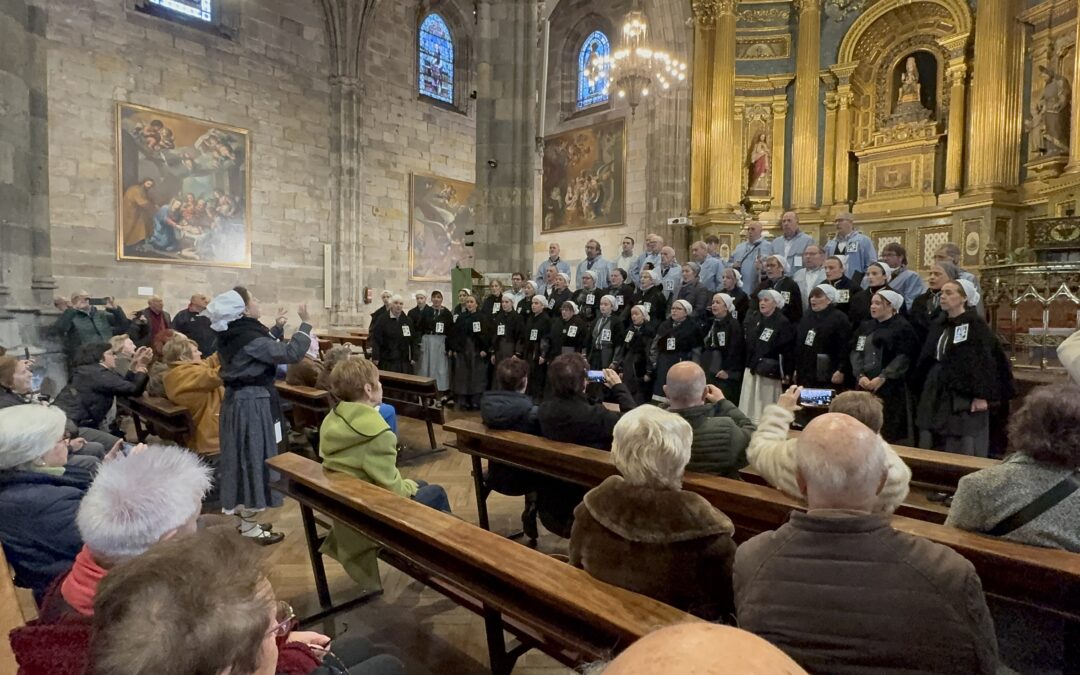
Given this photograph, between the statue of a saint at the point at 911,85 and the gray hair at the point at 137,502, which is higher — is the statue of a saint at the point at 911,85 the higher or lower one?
the higher one

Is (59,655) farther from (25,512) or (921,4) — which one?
(921,4)

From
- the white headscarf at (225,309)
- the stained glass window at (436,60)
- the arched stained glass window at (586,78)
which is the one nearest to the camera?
the white headscarf at (225,309)

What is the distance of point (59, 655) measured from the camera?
127 cm

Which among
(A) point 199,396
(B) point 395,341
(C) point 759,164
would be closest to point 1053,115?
(C) point 759,164

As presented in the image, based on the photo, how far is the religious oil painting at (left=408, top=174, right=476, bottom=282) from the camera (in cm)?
1745

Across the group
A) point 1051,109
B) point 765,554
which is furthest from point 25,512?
point 1051,109

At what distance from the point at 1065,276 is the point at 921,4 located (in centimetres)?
785

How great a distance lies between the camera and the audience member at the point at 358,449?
3229 mm

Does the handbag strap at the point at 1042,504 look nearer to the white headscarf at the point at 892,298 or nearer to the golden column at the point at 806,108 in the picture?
the white headscarf at the point at 892,298

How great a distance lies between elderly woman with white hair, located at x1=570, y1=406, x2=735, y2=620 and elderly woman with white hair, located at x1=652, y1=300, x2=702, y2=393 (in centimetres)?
524

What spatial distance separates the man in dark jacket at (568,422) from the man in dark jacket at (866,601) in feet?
7.15

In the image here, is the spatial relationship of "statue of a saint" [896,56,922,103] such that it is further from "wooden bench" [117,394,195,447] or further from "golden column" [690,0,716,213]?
"wooden bench" [117,394,195,447]

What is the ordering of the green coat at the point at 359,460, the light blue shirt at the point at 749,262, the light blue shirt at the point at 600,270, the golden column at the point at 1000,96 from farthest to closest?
the golden column at the point at 1000,96 < the light blue shirt at the point at 600,270 < the light blue shirt at the point at 749,262 < the green coat at the point at 359,460

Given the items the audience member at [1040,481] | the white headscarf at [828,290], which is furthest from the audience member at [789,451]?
the white headscarf at [828,290]
